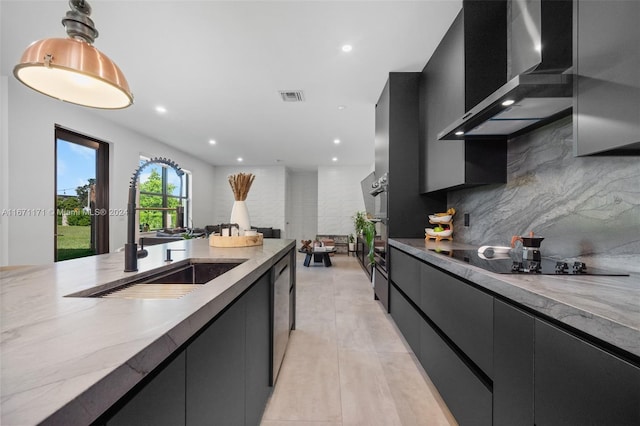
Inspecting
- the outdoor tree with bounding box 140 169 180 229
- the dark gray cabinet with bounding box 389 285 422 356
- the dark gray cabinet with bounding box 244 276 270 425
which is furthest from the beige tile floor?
the outdoor tree with bounding box 140 169 180 229

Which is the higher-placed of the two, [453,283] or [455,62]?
[455,62]

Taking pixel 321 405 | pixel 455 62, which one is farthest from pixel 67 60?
pixel 455 62

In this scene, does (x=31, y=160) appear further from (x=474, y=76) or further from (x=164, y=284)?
(x=474, y=76)

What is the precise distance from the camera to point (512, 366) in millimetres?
938

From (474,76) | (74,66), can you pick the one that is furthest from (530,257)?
(74,66)

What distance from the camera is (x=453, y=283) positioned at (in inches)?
54.7

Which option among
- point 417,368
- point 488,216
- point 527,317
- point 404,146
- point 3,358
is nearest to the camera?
point 3,358

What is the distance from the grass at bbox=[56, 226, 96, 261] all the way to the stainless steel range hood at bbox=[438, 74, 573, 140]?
16.4ft

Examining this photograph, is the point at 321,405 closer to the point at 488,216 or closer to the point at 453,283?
the point at 453,283

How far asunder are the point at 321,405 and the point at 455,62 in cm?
256

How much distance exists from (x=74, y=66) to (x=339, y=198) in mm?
7441

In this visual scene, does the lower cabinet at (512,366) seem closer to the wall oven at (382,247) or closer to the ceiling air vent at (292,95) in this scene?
the wall oven at (382,247)

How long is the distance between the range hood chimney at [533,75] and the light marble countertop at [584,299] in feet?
2.62

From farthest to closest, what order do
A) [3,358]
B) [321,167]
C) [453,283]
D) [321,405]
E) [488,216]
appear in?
[321,167]
[488,216]
[321,405]
[453,283]
[3,358]
